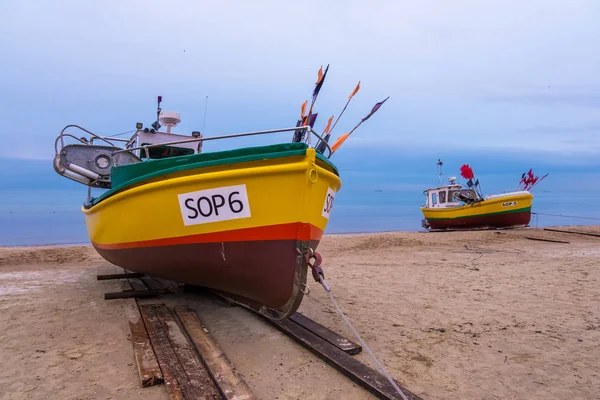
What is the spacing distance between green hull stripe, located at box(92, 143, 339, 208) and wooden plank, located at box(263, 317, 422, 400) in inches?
67.7

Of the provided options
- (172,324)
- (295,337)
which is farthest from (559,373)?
(172,324)

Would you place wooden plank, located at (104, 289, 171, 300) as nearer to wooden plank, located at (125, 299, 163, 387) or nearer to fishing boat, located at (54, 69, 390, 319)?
wooden plank, located at (125, 299, 163, 387)

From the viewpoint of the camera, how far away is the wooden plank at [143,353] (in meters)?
3.01

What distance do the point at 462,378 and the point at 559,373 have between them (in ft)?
2.86

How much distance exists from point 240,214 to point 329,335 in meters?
1.59

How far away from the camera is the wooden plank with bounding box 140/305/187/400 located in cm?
284

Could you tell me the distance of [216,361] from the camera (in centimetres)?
→ 330

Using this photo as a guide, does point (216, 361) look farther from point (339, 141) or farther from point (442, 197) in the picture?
point (442, 197)

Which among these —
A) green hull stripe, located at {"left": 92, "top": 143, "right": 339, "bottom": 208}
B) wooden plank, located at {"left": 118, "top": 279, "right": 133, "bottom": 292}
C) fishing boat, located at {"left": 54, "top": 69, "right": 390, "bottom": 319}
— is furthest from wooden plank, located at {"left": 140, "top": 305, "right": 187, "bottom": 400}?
wooden plank, located at {"left": 118, "top": 279, "right": 133, "bottom": 292}

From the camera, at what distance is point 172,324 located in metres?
4.18

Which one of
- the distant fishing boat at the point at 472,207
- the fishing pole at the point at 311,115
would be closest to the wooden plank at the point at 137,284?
the fishing pole at the point at 311,115

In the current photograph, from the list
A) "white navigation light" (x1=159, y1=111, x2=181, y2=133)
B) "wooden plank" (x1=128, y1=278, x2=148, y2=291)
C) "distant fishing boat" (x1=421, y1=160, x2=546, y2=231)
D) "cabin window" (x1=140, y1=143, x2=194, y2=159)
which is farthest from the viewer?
"distant fishing boat" (x1=421, y1=160, x2=546, y2=231)

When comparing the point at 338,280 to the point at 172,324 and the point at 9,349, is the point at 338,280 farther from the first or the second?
the point at 9,349

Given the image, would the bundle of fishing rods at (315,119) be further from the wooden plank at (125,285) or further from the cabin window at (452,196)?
the cabin window at (452,196)
